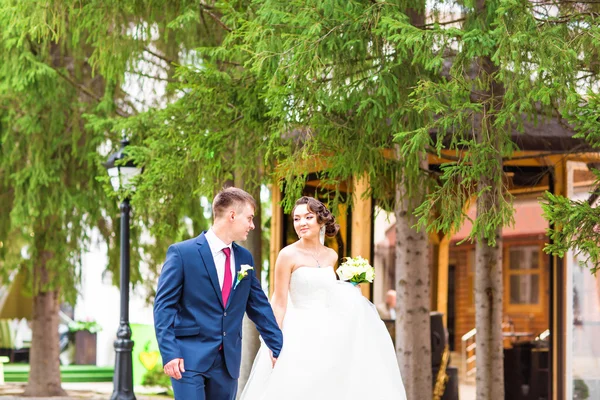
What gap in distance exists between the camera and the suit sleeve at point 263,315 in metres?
6.12

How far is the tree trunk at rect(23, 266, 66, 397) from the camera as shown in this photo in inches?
719

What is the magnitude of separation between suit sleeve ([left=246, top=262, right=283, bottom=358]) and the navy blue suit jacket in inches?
10.4

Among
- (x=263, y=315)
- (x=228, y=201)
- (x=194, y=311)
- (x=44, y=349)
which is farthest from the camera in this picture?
(x=44, y=349)

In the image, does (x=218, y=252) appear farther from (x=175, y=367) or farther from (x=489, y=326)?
(x=489, y=326)

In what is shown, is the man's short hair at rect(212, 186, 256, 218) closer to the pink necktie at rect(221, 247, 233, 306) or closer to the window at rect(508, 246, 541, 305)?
the pink necktie at rect(221, 247, 233, 306)

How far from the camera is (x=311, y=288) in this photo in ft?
25.6

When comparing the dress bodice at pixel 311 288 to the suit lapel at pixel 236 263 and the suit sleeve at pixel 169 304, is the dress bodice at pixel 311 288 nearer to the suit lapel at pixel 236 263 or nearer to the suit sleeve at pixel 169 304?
the suit lapel at pixel 236 263

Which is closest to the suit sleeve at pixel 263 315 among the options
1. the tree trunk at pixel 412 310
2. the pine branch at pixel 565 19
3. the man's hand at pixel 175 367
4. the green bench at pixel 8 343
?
the man's hand at pixel 175 367

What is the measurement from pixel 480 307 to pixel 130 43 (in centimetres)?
486

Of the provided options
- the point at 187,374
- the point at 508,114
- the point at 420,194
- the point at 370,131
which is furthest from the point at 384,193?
the point at 187,374

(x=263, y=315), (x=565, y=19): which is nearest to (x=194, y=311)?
(x=263, y=315)

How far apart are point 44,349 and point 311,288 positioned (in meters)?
11.8

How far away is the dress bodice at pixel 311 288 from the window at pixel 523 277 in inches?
504

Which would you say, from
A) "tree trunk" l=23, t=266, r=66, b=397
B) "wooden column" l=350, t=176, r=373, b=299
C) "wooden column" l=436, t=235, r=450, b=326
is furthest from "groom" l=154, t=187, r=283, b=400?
"tree trunk" l=23, t=266, r=66, b=397
